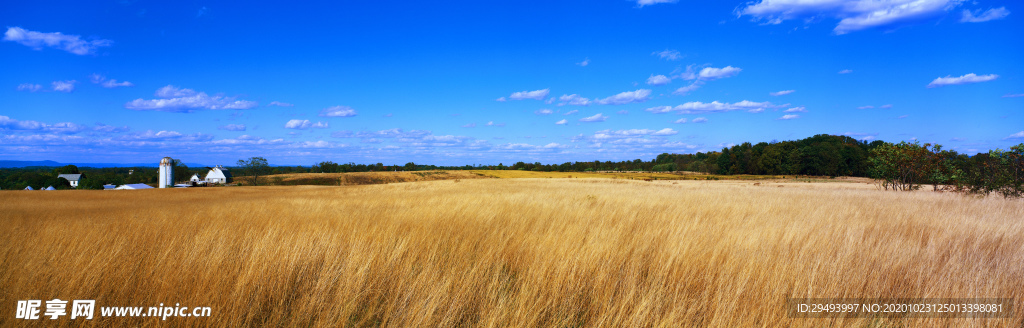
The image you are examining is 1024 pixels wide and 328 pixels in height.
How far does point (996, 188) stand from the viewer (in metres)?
15.9

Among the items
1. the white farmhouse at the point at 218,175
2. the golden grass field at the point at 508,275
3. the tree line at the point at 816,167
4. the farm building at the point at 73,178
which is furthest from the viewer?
the white farmhouse at the point at 218,175

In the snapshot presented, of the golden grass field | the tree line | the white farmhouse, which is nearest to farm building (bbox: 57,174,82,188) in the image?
the tree line

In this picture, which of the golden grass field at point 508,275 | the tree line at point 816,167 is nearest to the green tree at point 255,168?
the tree line at point 816,167

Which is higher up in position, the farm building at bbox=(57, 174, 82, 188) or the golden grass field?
the farm building at bbox=(57, 174, 82, 188)

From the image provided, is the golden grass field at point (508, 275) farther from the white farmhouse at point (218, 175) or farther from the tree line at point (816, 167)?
the white farmhouse at point (218, 175)

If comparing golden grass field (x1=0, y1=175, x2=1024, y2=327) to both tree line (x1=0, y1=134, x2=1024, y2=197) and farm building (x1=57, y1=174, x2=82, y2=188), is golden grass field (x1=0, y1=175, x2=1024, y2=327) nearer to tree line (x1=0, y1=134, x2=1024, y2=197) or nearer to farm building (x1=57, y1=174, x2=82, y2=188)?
tree line (x1=0, y1=134, x2=1024, y2=197)

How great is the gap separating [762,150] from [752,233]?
10204 cm

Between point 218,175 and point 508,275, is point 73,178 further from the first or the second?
point 508,275

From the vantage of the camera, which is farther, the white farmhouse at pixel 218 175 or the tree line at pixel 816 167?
the white farmhouse at pixel 218 175

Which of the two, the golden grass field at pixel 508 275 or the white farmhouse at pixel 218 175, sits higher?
the white farmhouse at pixel 218 175

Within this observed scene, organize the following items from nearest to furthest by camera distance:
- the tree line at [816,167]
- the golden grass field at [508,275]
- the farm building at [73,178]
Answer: the golden grass field at [508,275] → the tree line at [816,167] → the farm building at [73,178]

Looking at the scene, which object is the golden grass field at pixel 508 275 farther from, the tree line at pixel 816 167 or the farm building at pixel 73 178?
the farm building at pixel 73 178

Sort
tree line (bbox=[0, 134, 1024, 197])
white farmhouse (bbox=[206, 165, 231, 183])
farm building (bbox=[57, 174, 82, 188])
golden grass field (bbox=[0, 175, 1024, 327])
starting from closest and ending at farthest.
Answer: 1. golden grass field (bbox=[0, 175, 1024, 327])
2. tree line (bbox=[0, 134, 1024, 197])
3. farm building (bbox=[57, 174, 82, 188])
4. white farmhouse (bbox=[206, 165, 231, 183])

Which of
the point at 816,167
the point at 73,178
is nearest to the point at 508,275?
the point at 73,178
